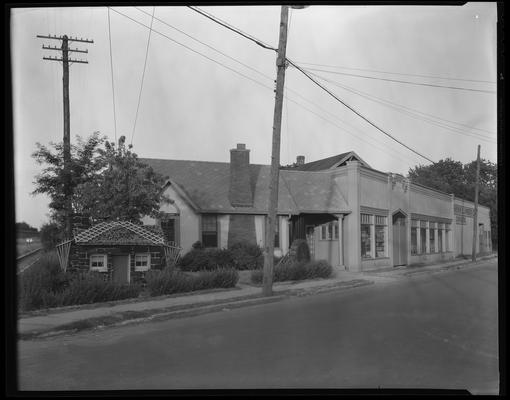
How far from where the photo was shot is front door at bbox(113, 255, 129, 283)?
8.06 m

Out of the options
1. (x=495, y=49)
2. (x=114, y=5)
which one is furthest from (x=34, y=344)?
(x=495, y=49)

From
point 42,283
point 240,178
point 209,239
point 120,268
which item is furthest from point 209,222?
point 42,283

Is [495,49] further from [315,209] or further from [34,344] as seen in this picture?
[34,344]

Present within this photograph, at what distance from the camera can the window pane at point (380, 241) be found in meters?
8.68

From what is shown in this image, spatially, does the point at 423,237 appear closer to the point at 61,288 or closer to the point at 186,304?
the point at 186,304

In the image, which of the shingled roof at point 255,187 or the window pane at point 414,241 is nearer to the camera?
the shingled roof at point 255,187

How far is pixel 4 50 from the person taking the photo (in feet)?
16.8

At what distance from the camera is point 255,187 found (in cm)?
923

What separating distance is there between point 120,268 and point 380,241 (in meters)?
4.78

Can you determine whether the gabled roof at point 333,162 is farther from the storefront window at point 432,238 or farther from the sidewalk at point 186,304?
the sidewalk at point 186,304

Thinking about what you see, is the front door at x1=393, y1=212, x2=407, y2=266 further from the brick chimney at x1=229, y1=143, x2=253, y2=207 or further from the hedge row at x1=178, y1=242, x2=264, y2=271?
the brick chimney at x1=229, y1=143, x2=253, y2=207

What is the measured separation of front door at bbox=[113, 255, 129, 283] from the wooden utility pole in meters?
2.69

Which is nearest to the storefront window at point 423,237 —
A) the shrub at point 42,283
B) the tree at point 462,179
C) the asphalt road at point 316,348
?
the asphalt road at point 316,348

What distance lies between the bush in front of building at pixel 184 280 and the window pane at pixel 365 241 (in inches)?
101
